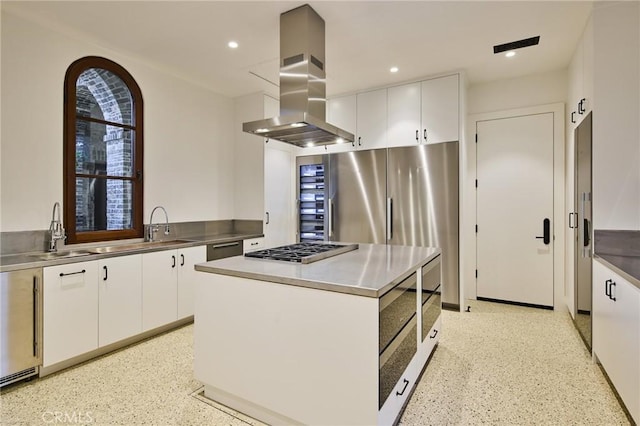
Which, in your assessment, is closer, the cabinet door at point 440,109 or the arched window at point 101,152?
the arched window at point 101,152

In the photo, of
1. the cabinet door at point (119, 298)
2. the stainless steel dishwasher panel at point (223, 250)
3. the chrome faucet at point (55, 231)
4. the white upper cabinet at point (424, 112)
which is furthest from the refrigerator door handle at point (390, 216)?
the chrome faucet at point (55, 231)

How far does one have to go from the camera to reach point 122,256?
275cm

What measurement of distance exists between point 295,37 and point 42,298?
2.65 metres

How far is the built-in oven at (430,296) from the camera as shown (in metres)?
2.25

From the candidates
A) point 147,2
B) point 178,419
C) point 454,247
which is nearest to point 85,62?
point 147,2

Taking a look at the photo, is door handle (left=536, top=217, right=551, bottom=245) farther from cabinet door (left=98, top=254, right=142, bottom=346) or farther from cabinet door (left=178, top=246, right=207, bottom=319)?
cabinet door (left=98, top=254, right=142, bottom=346)

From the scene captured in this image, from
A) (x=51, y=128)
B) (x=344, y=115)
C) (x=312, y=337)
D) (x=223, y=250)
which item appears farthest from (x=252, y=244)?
(x=312, y=337)

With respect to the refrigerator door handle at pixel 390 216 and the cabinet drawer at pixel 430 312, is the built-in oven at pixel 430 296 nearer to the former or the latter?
the cabinet drawer at pixel 430 312

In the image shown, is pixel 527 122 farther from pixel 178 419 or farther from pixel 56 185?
pixel 56 185

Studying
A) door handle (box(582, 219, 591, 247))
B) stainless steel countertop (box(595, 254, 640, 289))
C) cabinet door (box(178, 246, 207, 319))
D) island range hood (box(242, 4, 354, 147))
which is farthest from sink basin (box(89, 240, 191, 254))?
door handle (box(582, 219, 591, 247))

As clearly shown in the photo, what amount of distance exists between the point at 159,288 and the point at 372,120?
10.4 ft

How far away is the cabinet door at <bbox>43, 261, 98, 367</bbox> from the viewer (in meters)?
2.31

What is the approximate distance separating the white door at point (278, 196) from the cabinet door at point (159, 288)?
144cm

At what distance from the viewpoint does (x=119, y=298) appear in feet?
8.96
